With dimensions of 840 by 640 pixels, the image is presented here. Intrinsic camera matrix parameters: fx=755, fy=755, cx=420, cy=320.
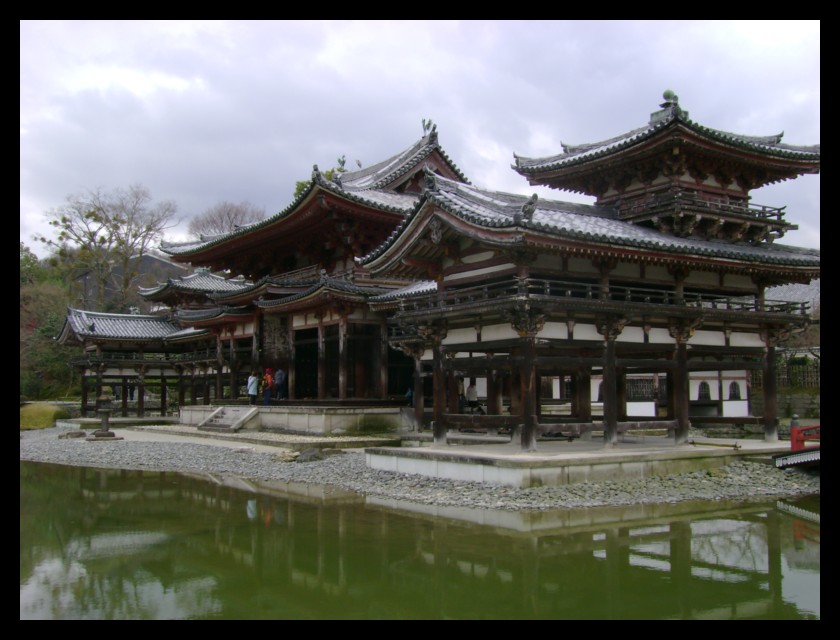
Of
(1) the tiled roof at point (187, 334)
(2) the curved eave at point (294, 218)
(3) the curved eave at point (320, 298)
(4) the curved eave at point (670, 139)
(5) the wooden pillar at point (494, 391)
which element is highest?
(4) the curved eave at point (670, 139)

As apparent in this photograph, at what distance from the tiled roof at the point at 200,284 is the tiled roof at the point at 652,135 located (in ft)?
66.9

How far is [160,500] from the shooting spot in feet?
52.4

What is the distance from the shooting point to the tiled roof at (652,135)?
66.1 feet

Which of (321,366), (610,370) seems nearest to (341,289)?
(321,366)

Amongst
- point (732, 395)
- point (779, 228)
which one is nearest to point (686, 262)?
point (779, 228)

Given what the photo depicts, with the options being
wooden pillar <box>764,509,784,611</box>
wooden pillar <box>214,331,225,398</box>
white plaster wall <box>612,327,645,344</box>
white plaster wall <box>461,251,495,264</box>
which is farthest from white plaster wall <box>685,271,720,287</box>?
wooden pillar <box>214,331,225,398</box>

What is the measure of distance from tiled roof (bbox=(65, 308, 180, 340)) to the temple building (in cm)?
759

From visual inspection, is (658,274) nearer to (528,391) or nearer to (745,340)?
(745,340)

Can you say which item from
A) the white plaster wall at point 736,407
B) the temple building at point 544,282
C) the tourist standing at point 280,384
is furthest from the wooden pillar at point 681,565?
the tourist standing at point 280,384

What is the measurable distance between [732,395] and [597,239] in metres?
21.4

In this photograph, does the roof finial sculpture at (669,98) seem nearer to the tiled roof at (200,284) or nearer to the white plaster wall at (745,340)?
the white plaster wall at (745,340)

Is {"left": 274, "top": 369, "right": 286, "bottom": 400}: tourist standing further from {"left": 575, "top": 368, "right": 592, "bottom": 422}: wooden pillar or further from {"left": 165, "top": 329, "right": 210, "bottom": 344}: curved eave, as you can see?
{"left": 575, "top": 368, "right": 592, "bottom": 422}: wooden pillar

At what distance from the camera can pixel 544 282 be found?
16.2m

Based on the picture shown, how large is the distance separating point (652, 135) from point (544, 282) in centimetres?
677
